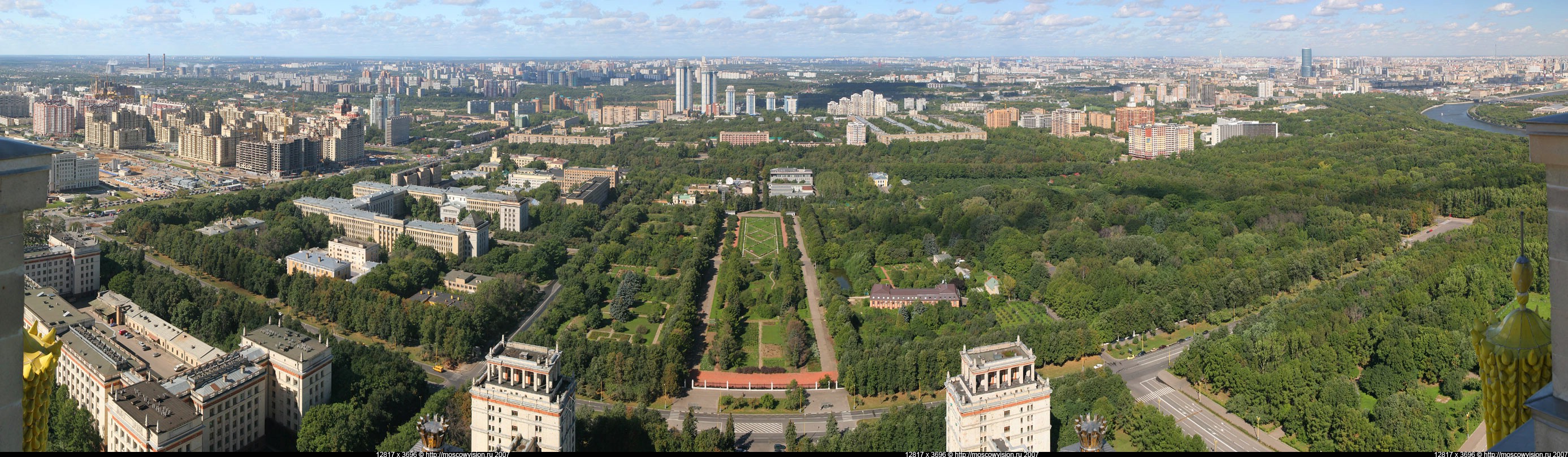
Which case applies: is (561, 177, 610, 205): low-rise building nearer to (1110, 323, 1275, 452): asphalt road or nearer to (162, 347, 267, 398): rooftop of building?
(162, 347, 267, 398): rooftop of building

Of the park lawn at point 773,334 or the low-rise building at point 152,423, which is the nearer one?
the low-rise building at point 152,423

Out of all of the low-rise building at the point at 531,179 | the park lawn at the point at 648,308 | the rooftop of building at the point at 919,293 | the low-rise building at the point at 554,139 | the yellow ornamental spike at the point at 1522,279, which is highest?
the low-rise building at the point at 554,139

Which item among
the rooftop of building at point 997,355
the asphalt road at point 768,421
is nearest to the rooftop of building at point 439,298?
the asphalt road at point 768,421

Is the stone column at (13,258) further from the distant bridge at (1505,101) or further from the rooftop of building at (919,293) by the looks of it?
the distant bridge at (1505,101)


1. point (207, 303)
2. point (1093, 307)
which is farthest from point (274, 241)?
point (1093, 307)

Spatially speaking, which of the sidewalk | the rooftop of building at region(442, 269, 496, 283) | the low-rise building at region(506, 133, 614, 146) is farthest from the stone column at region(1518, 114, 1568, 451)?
the low-rise building at region(506, 133, 614, 146)

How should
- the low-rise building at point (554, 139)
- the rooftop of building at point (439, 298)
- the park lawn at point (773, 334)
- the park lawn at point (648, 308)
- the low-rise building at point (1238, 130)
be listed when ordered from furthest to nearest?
the low-rise building at point (554, 139), the low-rise building at point (1238, 130), the park lawn at point (648, 308), the rooftop of building at point (439, 298), the park lawn at point (773, 334)

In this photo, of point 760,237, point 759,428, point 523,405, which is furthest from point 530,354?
point 760,237

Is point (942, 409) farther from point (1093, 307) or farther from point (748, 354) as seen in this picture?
point (1093, 307)
